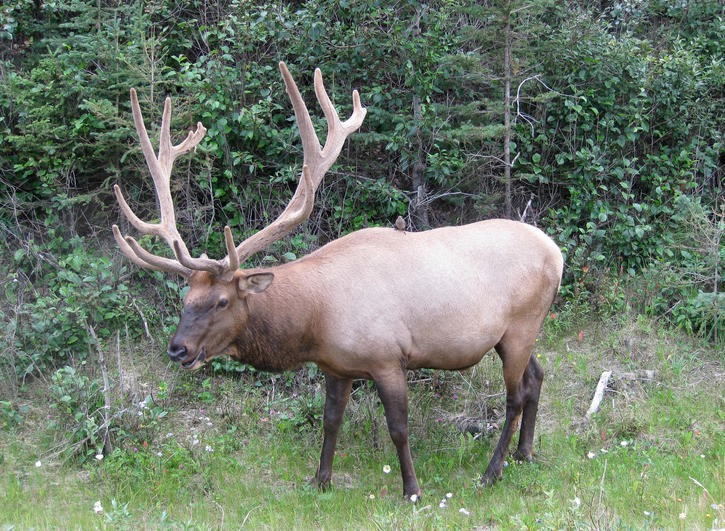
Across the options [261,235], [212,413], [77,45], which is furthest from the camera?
[77,45]

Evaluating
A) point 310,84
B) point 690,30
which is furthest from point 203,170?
point 690,30

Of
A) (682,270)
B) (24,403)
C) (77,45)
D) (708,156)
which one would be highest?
(77,45)

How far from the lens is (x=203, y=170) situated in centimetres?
855

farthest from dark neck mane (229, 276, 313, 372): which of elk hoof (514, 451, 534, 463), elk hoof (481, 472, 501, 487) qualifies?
elk hoof (514, 451, 534, 463)

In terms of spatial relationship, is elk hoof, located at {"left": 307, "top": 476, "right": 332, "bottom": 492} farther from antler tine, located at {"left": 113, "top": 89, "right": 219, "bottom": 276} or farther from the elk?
antler tine, located at {"left": 113, "top": 89, "right": 219, "bottom": 276}

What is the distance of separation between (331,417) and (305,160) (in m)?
2.00

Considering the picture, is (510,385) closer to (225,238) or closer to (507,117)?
(225,238)

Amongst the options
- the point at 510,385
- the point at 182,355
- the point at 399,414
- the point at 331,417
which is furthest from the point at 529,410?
the point at 182,355

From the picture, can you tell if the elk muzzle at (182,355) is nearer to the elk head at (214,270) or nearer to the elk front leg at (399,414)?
the elk head at (214,270)

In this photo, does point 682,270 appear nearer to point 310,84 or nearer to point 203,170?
point 310,84

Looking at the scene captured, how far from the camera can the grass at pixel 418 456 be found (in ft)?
17.5

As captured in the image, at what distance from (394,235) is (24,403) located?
12.6 ft

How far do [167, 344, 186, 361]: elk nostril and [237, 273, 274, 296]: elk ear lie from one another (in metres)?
0.58

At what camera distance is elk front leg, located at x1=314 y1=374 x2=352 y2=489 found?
6.12 m
